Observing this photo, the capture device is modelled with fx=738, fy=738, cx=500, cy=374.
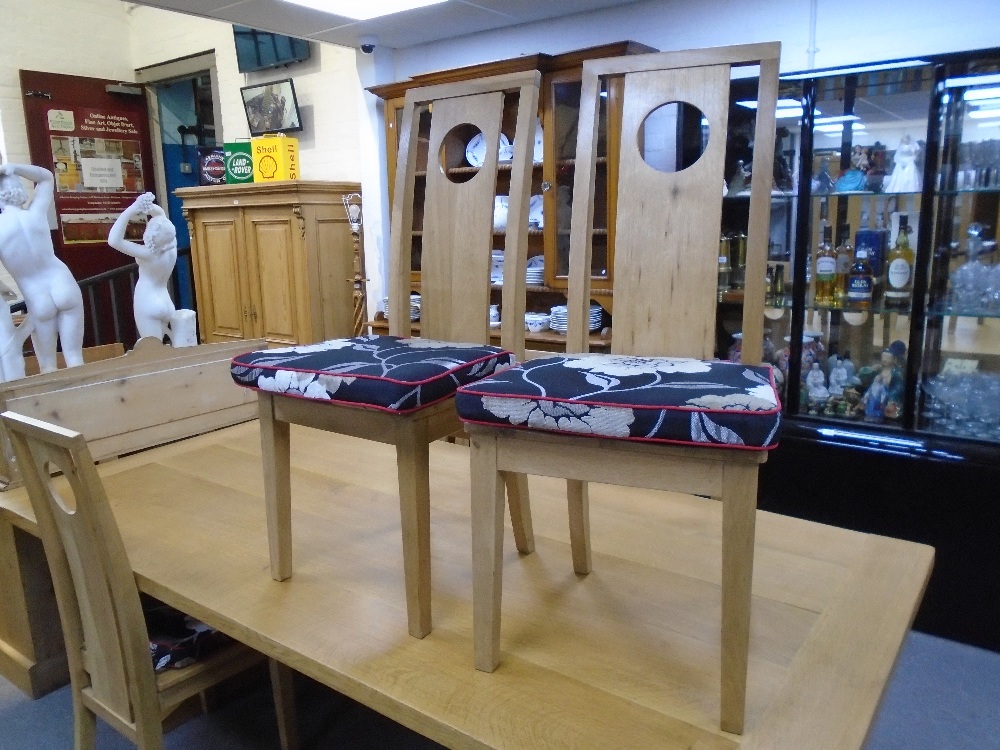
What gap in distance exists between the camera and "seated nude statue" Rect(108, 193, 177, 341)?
89.4 inches

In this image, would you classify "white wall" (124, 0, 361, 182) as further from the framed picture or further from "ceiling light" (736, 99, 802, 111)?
"ceiling light" (736, 99, 802, 111)

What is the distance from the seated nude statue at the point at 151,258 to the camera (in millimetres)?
2270

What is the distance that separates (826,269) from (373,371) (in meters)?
1.96

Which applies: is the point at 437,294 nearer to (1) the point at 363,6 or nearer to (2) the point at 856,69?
(2) the point at 856,69

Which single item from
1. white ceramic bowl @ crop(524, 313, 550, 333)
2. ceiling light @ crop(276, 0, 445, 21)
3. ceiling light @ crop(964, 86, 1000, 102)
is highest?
ceiling light @ crop(276, 0, 445, 21)

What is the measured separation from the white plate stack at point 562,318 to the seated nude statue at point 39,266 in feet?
5.76

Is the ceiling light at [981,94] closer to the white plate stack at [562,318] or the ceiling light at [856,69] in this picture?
the ceiling light at [856,69]

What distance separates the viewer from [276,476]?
4.53 ft

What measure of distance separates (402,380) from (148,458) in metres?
1.36

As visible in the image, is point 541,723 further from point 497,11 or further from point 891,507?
point 497,11

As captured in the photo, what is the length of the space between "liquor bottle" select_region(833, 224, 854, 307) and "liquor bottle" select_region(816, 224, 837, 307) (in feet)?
0.04

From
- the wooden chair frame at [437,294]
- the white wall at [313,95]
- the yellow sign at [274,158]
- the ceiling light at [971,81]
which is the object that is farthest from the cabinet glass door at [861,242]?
the yellow sign at [274,158]

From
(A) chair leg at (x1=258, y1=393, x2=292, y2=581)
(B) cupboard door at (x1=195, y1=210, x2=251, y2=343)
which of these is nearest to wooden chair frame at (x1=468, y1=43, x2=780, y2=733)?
(A) chair leg at (x1=258, y1=393, x2=292, y2=581)

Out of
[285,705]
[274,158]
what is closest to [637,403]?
[285,705]
